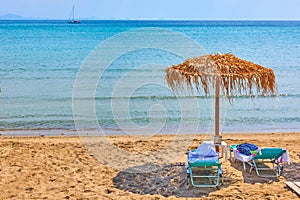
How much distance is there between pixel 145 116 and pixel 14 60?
20440 millimetres

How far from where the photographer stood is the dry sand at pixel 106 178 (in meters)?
6.27

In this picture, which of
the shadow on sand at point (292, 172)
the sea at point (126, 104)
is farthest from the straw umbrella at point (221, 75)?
the shadow on sand at point (292, 172)

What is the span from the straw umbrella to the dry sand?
1547mm

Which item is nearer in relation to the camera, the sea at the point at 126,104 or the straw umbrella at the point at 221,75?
the straw umbrella at the point at 221,75

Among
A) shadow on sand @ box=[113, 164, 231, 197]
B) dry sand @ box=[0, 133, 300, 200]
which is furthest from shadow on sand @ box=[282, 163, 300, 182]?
shadow on sand @ box=[113, 164, 231, 197]

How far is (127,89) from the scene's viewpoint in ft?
60.5

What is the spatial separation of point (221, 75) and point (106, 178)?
2.69m

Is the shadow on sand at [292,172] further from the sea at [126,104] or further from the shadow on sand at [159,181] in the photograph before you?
the sea at [126,104]

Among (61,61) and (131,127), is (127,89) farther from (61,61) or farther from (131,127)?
(61,61)

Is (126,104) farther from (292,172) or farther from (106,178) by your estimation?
(292,172)

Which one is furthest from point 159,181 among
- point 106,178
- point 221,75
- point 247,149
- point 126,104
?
point 126,104

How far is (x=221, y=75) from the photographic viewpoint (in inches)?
267

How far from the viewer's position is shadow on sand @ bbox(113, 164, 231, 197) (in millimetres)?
6363

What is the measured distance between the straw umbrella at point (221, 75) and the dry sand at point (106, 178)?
155cm
